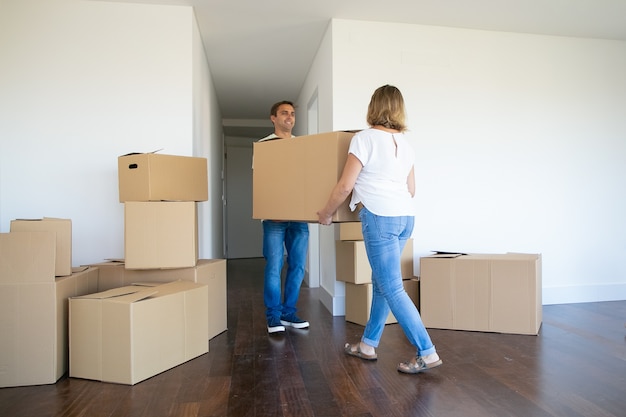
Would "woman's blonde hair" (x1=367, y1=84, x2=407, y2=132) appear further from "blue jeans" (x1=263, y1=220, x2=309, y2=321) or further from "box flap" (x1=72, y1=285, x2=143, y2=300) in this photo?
"box flap" (x1=72, y1=285, x2=143, y2=300)

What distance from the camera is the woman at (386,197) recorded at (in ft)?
5.96

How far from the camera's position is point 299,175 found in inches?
83.7

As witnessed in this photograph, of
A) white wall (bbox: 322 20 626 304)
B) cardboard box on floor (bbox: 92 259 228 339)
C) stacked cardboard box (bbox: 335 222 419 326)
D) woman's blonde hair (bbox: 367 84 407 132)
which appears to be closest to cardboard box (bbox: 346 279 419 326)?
stacked cardboard box (bbox: 335 222 419 326)

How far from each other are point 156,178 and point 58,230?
0.50 m

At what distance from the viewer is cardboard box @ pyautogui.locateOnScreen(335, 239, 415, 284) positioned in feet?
8.95

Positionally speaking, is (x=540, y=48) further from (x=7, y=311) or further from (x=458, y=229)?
(x=7, y=311)

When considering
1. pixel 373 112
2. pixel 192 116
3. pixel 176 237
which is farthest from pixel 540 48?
pixel 176 237

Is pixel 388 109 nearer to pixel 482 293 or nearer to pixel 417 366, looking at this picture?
pixel 417 366

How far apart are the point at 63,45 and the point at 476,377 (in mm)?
3042

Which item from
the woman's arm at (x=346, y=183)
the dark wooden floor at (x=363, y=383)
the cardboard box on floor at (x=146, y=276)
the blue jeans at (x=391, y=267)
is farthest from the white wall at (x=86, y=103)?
the blue jeans at (x=391, y=267)

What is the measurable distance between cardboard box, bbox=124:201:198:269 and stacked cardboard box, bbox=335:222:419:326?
1010mm

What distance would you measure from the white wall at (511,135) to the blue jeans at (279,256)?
3.11 ft

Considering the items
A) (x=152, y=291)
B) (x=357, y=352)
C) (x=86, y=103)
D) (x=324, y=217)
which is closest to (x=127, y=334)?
(x=152, y=291)

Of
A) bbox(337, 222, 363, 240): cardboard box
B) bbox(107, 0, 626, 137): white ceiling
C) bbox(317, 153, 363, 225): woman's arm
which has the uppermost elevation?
bbox(107, 0, 626, 137): white ceiling
